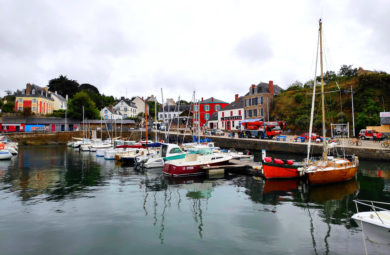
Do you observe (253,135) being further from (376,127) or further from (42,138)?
(42,138)

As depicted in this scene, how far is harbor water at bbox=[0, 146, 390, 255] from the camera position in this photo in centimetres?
983

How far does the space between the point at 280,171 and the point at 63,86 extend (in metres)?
102

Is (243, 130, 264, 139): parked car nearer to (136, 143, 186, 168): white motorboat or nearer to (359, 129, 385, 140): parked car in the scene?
(359, 129, 385, 140): parked car

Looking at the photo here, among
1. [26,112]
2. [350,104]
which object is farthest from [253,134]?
[26,112]

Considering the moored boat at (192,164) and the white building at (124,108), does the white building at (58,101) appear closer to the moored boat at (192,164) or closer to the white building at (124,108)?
the white building at (124,108)

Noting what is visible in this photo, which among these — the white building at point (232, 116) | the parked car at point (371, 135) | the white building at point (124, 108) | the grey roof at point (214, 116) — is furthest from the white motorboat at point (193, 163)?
the white building at point (124, 108)

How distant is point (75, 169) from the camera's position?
29.3m

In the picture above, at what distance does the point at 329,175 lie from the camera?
720 inches

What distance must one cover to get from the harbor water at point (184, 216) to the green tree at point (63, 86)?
8817 centimetres

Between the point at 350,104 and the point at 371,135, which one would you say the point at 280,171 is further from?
the point at 350,104

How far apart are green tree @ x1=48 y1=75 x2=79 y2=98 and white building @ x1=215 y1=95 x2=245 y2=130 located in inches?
2542

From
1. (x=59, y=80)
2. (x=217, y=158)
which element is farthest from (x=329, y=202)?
(x=59, y=80)

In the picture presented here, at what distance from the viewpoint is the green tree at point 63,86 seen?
329ft

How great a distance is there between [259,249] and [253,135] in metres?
40.9
